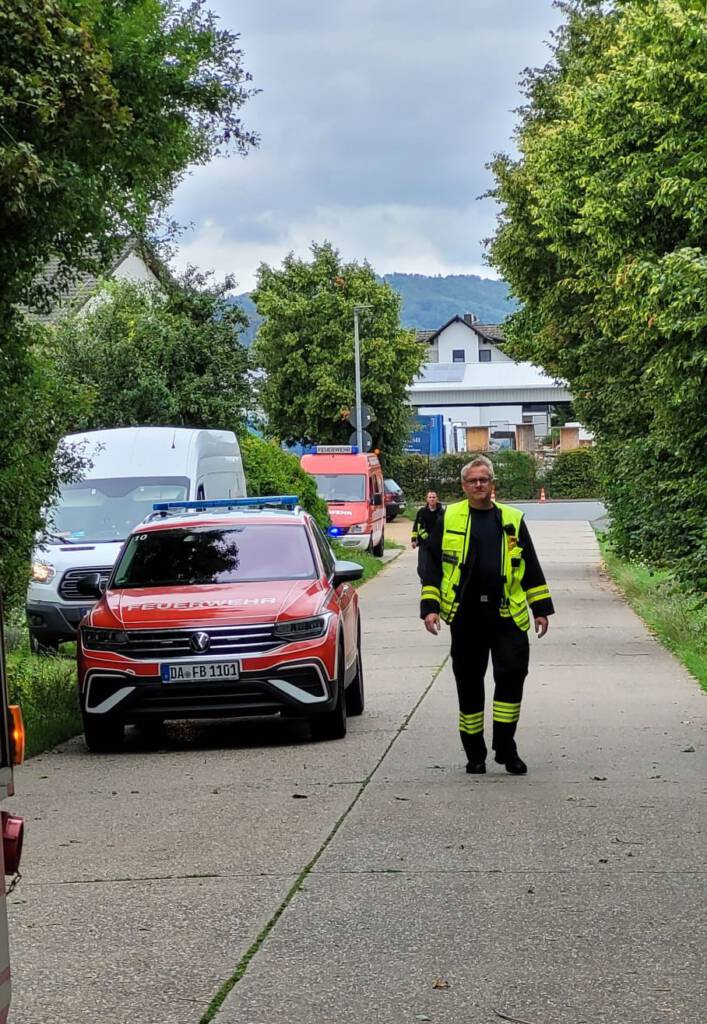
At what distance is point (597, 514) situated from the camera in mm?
67938

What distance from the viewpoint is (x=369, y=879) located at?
7434 mm

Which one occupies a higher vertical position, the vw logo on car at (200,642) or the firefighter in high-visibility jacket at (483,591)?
the firefighter in high-visibility jacket at (483,591)

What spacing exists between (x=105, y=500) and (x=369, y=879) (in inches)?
589

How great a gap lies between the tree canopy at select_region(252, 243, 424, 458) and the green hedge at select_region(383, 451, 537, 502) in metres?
8.46

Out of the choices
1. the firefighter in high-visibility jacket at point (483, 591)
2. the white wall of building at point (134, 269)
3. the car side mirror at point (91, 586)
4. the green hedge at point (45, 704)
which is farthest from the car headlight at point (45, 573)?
the white wall of building at point (134, 269)

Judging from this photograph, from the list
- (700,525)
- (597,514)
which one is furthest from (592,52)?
(597,514)

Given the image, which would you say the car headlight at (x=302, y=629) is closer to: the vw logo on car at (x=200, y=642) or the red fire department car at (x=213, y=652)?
the red fire department car at (x=213, y=652)

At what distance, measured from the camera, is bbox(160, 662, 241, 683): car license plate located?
1196cm

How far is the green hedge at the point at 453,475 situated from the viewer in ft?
260

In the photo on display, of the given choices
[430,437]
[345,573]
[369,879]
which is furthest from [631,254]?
[430,437]

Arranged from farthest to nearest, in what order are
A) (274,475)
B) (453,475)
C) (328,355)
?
(453,475) → (328,355) → (274,475)

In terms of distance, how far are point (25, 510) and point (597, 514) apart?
55063 millimetres

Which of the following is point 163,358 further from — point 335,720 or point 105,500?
point 335,720

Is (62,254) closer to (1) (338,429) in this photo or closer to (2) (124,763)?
(2) (124,763)
